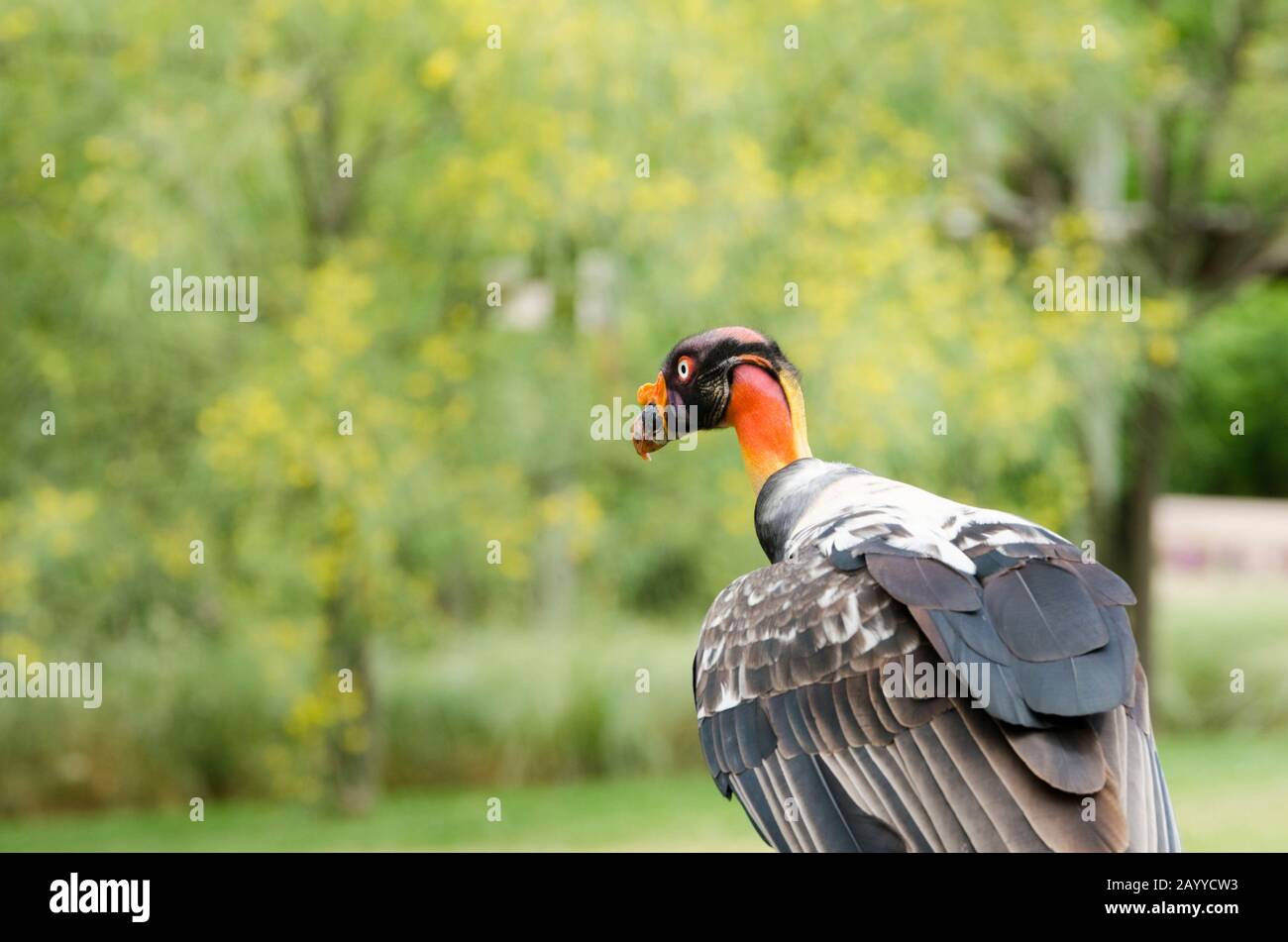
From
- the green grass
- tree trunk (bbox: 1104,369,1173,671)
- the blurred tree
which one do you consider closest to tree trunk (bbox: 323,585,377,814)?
the green grass

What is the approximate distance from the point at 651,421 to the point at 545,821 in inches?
335

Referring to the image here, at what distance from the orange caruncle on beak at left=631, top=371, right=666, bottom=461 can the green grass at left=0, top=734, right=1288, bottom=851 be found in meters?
6.42

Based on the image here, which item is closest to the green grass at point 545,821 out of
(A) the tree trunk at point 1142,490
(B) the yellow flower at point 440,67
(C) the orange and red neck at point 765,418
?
(A) the tree trunk at point 1142,490

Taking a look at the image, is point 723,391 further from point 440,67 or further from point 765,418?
point 440,67

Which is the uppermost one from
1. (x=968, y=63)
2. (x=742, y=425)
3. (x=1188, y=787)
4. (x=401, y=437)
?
(x=968, y=63)

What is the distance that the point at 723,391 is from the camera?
9.24ft

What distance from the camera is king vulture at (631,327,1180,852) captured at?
100 inches

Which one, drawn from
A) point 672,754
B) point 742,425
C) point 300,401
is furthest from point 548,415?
point 742,425

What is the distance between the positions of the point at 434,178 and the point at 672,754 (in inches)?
211

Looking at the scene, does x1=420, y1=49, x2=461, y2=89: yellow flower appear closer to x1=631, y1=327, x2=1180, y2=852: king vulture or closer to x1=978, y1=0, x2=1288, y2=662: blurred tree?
x1=978, y1=0, x2=1288, y2=662: blurred tree

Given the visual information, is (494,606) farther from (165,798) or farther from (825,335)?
(825,335)

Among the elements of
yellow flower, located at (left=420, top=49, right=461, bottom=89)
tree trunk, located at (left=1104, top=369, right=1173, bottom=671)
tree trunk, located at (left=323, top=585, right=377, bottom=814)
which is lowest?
tree trunk, located at (left=323, top=585, right=377, bottom=814)

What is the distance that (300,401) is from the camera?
9.72 meters

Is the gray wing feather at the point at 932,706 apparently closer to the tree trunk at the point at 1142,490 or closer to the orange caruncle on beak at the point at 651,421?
the orange caruncle on beak at the point at 651,421
